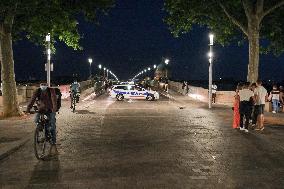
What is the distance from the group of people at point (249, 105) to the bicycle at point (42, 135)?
751 cm

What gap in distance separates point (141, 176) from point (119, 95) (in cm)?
3371

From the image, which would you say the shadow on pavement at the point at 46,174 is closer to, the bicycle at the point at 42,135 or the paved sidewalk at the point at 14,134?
the bicycle at the point at 42,135

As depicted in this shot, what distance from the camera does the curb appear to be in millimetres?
11367

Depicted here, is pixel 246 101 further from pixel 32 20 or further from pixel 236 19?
pixel 236 19

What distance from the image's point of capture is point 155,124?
1959cm

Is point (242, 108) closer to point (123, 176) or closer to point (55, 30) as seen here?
point (123, 176)

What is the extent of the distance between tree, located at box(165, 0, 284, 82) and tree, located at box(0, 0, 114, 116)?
1064 centimetres

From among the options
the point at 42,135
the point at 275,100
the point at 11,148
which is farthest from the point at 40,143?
the point at 275,100

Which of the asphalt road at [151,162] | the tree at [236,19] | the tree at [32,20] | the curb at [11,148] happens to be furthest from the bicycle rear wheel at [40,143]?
the tree at [236,19]

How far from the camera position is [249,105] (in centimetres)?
1695

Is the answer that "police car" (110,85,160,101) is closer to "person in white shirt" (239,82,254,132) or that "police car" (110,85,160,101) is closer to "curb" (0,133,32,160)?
"person in white shirt" (239,82,254,132)

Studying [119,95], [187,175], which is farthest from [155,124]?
[119,95]

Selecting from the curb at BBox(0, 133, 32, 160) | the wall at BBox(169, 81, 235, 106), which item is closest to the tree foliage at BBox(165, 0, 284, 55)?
the wall at BBox(169, 81, 235, 106)

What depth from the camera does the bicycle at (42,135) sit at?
11037mm
